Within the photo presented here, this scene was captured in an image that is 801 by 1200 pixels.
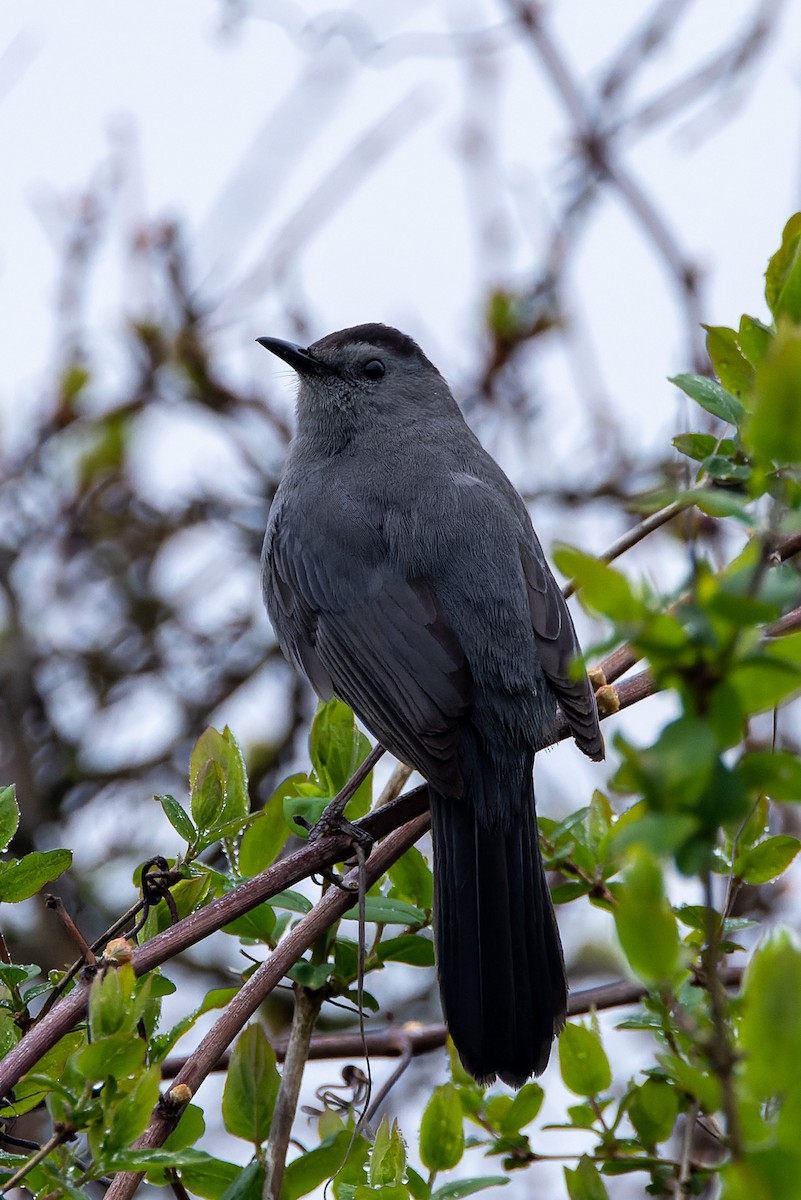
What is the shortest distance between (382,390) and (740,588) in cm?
361

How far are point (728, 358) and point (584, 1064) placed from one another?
125 cm

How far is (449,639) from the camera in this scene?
3371 mm

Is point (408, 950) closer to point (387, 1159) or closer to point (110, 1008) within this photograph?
point (387, 1159)

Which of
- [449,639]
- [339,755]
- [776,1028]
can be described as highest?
[449,639]

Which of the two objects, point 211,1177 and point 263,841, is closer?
point 211,1177

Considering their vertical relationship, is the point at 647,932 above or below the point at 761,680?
below

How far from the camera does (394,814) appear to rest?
3.01 m

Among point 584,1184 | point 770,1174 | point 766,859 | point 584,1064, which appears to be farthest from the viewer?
point 766,859

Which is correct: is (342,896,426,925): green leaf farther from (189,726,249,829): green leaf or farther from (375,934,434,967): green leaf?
(189,726,249,829): green leaf

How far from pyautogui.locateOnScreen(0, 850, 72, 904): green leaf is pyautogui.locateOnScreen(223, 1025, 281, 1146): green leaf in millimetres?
411

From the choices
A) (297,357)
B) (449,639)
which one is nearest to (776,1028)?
(449,639)

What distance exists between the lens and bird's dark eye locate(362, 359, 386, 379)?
462 centimetres

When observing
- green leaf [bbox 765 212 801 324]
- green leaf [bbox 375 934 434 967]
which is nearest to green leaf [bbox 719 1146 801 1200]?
green leaf [bbox 765 212 801 324]

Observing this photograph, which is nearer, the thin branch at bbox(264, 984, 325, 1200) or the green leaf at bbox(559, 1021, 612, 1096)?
the thin branch at bbox(264, 984, 325, 1200)
